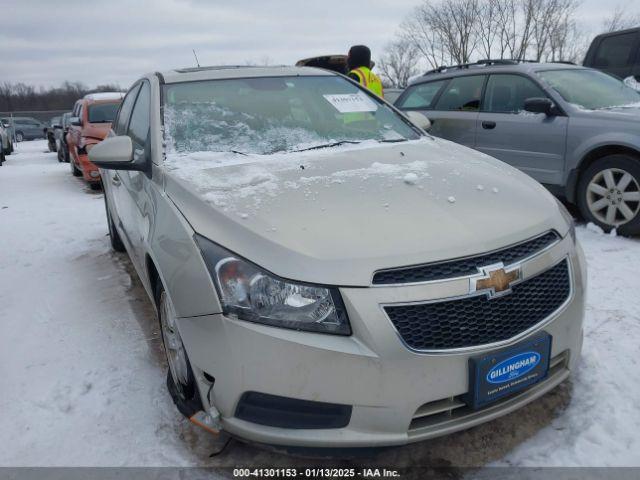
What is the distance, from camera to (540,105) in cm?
491

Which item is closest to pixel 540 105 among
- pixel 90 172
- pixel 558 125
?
pixel 558 125

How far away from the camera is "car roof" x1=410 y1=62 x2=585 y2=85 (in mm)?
5453

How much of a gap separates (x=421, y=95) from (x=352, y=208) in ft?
16.7

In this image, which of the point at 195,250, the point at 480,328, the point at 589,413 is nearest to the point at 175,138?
the point at 195,250

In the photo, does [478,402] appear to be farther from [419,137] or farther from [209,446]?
[419,137]

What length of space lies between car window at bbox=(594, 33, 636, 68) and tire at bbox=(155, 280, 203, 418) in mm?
8368

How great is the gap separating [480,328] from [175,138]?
5.95ft

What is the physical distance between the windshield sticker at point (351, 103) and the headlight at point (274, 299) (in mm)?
1705

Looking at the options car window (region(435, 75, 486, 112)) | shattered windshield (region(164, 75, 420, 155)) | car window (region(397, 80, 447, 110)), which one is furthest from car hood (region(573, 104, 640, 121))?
shattered windshield (region(164, 75, 420, 155))

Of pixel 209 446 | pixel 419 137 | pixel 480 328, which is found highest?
pixel 419 137

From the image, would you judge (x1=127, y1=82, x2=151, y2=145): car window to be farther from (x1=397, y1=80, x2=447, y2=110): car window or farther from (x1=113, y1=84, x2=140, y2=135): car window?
(x1=397, y1=80, x2=447, y2=110): car window

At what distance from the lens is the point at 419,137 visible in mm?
3178

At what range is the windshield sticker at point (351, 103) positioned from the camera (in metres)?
3.19

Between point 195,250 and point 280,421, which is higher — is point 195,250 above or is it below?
above
